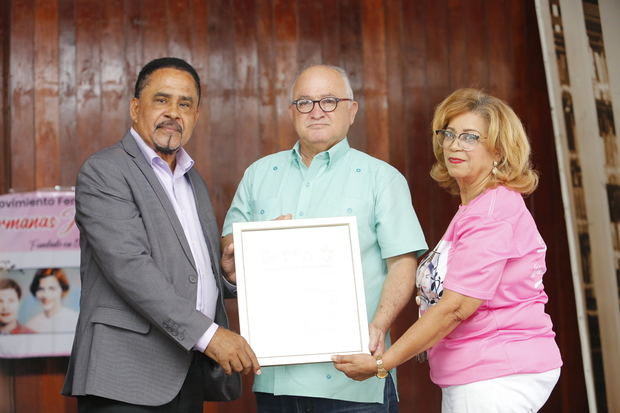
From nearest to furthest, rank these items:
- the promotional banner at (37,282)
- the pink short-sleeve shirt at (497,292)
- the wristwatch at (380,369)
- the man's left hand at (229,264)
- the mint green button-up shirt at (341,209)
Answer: the pink short-sleeve shirt at (497,292) < the wristwatch at (380,369) < the mint green button-up shirt at (341,209) < the man's left hand at (229,264) < the promotional banner at (37,282)

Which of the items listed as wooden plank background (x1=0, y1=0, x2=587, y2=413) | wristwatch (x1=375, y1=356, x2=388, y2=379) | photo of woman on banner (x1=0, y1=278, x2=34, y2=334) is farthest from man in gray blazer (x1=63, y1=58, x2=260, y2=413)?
photo of woman on banner (x1=0, y1=278, x2=34, y2=334)

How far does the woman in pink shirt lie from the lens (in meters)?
1.97

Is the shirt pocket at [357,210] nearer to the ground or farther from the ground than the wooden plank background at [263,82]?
nearer to the ground

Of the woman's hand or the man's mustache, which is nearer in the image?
the woman's hand

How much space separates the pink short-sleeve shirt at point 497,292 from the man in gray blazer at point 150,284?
60cm

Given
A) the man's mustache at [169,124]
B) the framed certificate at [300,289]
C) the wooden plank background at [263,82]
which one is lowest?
the framed certificate at [300,289]

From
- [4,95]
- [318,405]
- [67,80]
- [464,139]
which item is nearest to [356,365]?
[318,405]

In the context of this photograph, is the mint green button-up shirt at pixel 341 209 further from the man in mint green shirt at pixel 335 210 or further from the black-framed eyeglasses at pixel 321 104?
the black-framed eyeglasses at pixel 321 104

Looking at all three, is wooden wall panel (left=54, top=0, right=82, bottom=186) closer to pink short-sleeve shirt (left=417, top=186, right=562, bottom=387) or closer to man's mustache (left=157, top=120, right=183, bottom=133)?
man's mustache (left=157, top=120, right=183, bottom=133)

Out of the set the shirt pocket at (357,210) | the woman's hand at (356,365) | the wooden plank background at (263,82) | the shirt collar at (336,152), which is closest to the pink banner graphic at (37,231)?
the wooden plank background at (263,82)

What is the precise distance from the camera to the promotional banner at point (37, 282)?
151 inches

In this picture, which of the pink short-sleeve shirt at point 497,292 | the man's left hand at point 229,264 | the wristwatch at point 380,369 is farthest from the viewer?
the man's left hand at point 229,264

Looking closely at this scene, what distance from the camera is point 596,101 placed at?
11.0ft

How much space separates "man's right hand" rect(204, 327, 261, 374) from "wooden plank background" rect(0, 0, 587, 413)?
1920mm
